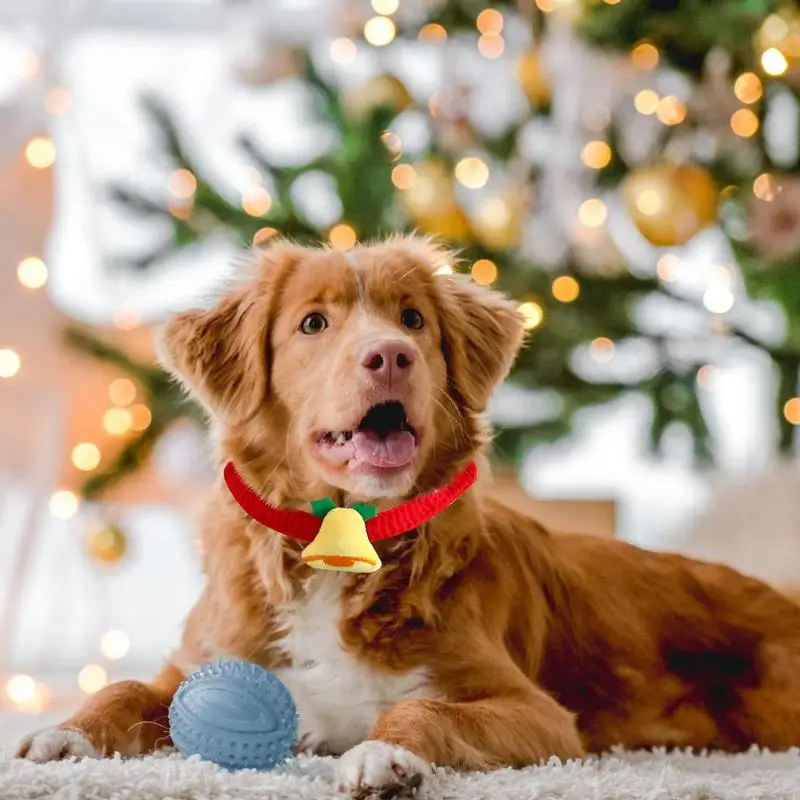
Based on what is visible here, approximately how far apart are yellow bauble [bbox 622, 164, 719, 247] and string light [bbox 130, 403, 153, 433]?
150 cm

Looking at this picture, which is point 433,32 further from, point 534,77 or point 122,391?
point 122,391

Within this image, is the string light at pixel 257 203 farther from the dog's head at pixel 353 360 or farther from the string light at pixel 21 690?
the dog's head at pixel 353 360

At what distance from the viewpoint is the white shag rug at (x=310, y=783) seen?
4.64 ft

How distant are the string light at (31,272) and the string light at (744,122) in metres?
2.01

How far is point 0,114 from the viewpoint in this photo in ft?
11.9

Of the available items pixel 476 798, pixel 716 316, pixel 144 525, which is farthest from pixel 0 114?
pixel 476 798

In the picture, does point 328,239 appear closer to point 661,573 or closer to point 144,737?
point 661,573

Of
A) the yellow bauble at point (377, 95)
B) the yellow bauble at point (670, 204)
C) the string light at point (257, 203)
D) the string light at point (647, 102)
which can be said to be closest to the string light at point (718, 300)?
the yellow bauble at point (670, 204)

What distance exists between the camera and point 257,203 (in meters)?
3.75

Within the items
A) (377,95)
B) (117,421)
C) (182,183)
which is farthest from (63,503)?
(377,95)

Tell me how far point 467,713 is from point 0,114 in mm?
2611

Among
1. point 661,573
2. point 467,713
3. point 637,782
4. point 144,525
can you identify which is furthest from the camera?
point 144,525

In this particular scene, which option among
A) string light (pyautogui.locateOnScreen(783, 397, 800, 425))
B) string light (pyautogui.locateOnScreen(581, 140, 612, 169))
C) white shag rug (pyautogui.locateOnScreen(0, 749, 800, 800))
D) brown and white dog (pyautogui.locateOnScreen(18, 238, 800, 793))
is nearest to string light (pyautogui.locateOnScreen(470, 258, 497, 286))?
string light (pyautogui.locateOnScreen(581, 140, 612, 169))

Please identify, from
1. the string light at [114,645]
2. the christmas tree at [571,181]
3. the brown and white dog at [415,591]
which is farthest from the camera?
the string light at [114,645]
